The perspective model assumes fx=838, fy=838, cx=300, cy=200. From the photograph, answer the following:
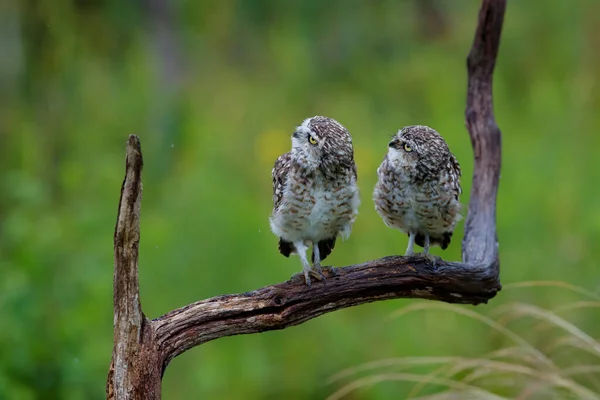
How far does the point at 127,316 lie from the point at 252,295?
352 mm

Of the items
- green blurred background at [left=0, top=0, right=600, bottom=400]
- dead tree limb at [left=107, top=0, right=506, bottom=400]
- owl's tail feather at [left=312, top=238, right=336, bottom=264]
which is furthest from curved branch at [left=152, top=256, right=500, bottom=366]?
green blurred background at [left=0, top=0, right=600, bottom=400]

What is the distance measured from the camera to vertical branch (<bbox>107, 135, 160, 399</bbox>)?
2.03m

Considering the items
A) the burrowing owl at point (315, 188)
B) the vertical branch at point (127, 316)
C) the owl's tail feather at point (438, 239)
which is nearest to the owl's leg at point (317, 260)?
the burrowing owl at point (315, 188)

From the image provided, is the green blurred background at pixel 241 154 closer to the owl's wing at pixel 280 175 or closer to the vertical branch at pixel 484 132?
the vertical branch at pixel 484 132

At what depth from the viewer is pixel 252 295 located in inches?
89.5

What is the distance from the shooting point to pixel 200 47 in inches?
251

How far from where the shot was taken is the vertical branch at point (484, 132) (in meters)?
3.05

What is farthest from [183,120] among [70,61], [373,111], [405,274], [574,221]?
[405,274]

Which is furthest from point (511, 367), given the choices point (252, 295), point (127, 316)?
point (127, 316)

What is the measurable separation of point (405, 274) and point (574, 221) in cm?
274

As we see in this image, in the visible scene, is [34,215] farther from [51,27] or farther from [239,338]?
[51,27]

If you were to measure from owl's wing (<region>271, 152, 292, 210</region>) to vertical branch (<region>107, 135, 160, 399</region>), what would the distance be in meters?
0.60

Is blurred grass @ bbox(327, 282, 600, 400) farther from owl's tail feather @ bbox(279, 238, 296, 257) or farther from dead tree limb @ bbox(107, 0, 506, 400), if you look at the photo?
owl's tail feather @ bbox(279, 238, 296, 257)

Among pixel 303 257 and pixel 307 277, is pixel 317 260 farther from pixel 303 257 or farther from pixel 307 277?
pixel 307 277
